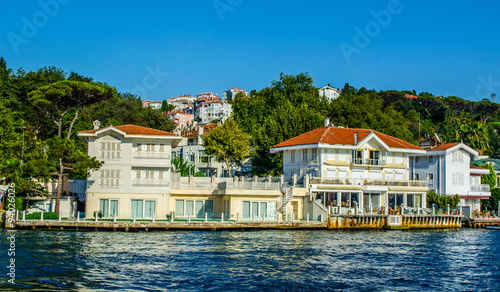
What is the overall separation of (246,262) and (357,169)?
27679 mm

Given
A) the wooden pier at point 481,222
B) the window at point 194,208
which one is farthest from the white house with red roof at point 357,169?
the window at point 194,208

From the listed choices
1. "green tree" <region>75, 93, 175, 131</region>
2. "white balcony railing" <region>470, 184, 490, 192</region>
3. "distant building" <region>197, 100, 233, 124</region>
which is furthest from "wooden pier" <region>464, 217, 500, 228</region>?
"distant building" <region>197, 100, 233, 124</region>

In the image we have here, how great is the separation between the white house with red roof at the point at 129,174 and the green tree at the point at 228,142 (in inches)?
764

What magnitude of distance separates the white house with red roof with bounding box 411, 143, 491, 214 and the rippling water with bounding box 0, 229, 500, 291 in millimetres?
19013

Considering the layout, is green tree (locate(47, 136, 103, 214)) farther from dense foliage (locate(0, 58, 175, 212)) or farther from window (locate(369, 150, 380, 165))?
window (locate(369, 150, 380, 165))

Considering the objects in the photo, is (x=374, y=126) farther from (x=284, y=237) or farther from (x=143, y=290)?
(x=143, y=290)

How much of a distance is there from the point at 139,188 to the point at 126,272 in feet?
76.1

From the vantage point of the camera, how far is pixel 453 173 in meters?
62.4

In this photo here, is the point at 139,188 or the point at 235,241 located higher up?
the point at 139,188

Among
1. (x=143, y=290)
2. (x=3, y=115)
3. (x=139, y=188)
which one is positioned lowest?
(x=143, y=290)

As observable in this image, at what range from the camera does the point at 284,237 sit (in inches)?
1631

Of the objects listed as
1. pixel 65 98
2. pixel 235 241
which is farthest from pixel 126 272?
pixel 65 98

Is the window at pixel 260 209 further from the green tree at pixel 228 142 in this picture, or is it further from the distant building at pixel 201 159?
the distant building at pixel 201 159

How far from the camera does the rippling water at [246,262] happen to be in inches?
990
